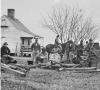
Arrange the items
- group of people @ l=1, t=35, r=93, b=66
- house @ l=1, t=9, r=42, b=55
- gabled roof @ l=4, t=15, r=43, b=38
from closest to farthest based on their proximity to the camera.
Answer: group of people @ l=1, t=35, r=93, b=66 → house @ l=1, t=9, r=42, b=55 → gabled roof @ l=4, t=15, r=43, b=38

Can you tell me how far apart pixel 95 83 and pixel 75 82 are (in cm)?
76

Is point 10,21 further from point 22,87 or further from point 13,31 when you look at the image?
point 22,87

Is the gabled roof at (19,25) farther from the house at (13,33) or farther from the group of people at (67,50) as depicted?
the group of people at (67,50)

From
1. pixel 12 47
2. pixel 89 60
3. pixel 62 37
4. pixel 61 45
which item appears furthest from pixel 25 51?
pixel 89 60

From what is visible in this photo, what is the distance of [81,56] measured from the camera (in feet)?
71.9

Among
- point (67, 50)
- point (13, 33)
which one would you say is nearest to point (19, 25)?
point (13, 33)

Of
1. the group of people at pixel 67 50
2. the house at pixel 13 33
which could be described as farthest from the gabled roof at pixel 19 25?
the group of people at pixel 67 50

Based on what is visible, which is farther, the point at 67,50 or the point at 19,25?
the point at 19,25

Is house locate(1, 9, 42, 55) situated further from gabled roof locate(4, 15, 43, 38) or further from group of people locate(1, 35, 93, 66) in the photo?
group of people locate(1, 35, 93, 66)

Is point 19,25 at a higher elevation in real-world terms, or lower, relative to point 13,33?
higher

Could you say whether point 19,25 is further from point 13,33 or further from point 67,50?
point 67,50

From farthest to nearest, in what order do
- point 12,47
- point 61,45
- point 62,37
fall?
point 12,47, point 62,37, point 61,45

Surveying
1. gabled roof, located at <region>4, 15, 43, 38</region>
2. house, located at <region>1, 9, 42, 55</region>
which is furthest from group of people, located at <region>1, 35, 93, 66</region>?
gabled roof, located at <region>4, 15, 43, 38</region>

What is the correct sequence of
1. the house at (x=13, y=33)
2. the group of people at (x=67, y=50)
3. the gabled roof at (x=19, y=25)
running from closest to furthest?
the group of people at (x=67, y=50), the house at (x=13, y=33), the gabled roof at (x=19, y=25)
